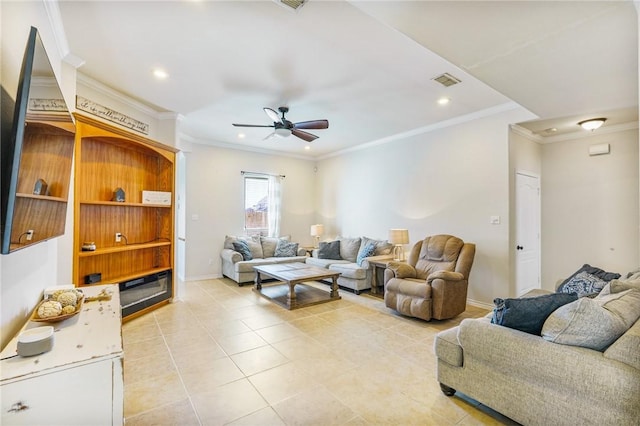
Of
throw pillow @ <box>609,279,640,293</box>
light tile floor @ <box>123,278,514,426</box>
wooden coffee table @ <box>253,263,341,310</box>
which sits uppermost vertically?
throw pillow @ <box>609,279,640,293</box>

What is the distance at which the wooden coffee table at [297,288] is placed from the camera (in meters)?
4.35

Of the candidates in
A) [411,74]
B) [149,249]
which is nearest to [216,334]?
[149,249]

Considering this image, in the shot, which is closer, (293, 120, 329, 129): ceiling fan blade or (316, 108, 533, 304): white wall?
(293, 120, 329, 129): ceiling fan blade

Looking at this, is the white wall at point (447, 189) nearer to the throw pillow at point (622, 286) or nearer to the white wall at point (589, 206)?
the white wall at point (589, 206)

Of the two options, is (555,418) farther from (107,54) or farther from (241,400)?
(107,54)

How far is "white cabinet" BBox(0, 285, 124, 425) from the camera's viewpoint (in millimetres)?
1059

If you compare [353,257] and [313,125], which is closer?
[313,125]

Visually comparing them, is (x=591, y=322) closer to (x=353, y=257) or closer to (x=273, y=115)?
(x=273, y=115)

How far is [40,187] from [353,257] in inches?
200

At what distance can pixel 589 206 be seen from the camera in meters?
4.55

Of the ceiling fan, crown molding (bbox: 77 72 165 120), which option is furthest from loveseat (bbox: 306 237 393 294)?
crown molding (bbox: 77 72 165 120)

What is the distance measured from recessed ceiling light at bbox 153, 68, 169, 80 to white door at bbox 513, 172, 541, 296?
4842 millimetres

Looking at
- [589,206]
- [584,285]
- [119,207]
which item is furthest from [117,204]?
[589,206]

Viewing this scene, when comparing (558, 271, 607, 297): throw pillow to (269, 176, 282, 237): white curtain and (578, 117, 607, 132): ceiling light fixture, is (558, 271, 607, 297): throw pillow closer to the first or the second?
(578, 117, 607, 132): ceiling light fixture
